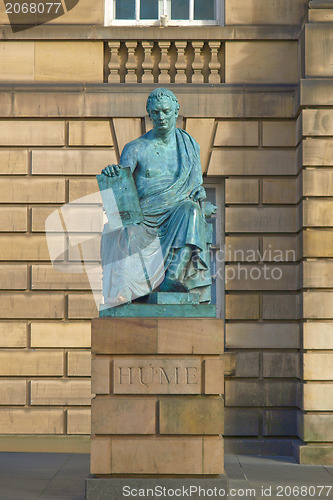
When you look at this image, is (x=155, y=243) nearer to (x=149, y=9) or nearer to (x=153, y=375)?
(x=153, y=375)

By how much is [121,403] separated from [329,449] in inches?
183

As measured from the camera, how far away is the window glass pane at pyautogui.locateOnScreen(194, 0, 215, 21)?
520 inches

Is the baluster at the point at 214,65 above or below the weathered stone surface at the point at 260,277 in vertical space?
above

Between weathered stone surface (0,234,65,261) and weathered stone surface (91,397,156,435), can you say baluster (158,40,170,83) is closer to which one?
weathered stone surface (0,234,65,261)

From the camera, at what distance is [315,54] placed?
11961mm

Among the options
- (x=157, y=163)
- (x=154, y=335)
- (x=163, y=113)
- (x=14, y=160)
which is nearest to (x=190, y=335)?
(x=154, y=335)

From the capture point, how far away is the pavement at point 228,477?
8.50 meters

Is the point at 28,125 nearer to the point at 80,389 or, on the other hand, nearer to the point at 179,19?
the point at 179,19

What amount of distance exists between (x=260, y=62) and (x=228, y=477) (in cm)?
701

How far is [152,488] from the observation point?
7719 millimetres

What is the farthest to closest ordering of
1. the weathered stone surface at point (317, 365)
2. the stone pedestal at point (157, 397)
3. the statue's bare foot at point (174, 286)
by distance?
1. the weathered stone surface at point (317, 365)
2. the statue's bare foot at point (174, 286)
3. the stone pedestal at point (157, 397)

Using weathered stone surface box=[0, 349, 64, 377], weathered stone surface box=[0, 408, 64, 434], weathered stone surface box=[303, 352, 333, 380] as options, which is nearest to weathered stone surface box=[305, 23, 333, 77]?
weathered stone surface box=[303, 352, 333, 380]

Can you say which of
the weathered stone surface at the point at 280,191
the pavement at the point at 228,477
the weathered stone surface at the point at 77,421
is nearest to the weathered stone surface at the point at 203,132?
the weathered stone surface at the point at 280,191

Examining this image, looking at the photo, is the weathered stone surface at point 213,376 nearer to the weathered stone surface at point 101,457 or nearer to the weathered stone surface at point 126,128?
the weathered stone surface at point 101,457
